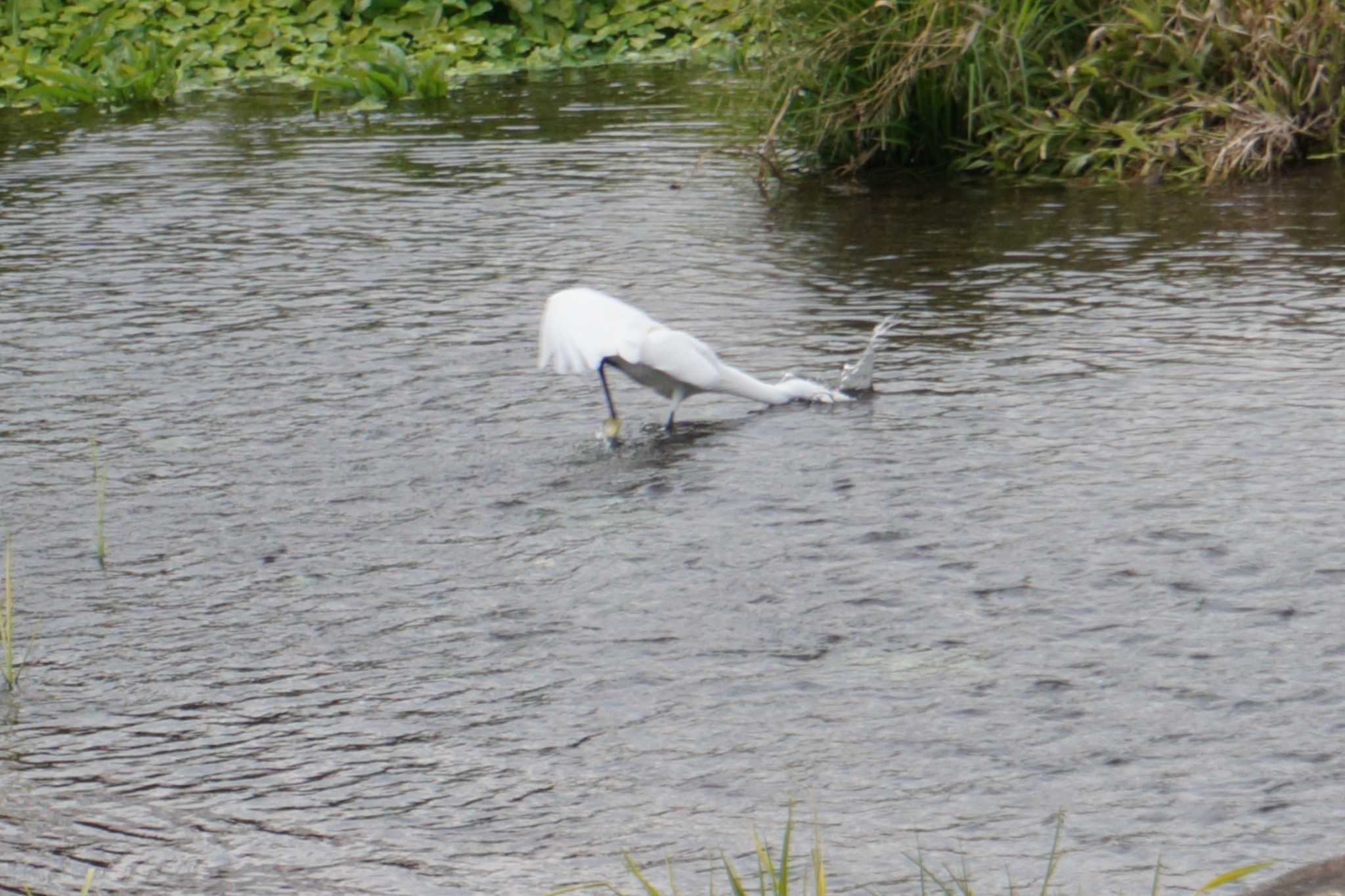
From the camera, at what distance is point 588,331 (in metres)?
6.27

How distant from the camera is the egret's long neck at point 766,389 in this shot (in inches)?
254

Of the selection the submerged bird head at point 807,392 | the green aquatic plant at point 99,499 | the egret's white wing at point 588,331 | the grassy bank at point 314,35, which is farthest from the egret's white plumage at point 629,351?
the grassy bank at point 314,35

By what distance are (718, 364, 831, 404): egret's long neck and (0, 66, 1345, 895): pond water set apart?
0.09 metres

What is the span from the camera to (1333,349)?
6.90 metres

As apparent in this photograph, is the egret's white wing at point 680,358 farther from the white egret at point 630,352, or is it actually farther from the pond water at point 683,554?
the pond water at point 683,554

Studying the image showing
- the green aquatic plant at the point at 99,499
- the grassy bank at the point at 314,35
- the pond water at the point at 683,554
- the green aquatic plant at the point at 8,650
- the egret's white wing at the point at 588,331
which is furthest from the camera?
the grassy bank at the point at 314,35

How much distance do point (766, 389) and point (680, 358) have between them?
44 cm

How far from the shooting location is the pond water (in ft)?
12.6

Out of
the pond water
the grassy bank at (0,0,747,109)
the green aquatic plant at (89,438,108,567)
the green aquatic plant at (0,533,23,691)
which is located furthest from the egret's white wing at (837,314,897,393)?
the grassy bank at (0,0,747,109)

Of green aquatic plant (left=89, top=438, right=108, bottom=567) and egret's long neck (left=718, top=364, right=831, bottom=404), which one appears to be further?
egret's long neck (left=718, top=364, right=831, bottom=404)

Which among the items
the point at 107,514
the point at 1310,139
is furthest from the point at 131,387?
the point at 1310,139

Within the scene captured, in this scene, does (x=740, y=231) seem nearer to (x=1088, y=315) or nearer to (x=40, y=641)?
(x=1088, y=315)

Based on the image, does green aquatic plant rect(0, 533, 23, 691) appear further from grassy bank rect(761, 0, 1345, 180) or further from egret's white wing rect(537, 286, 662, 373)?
grassy bank rect(761, 0, 1345, 180)

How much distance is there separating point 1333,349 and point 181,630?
4270mm
